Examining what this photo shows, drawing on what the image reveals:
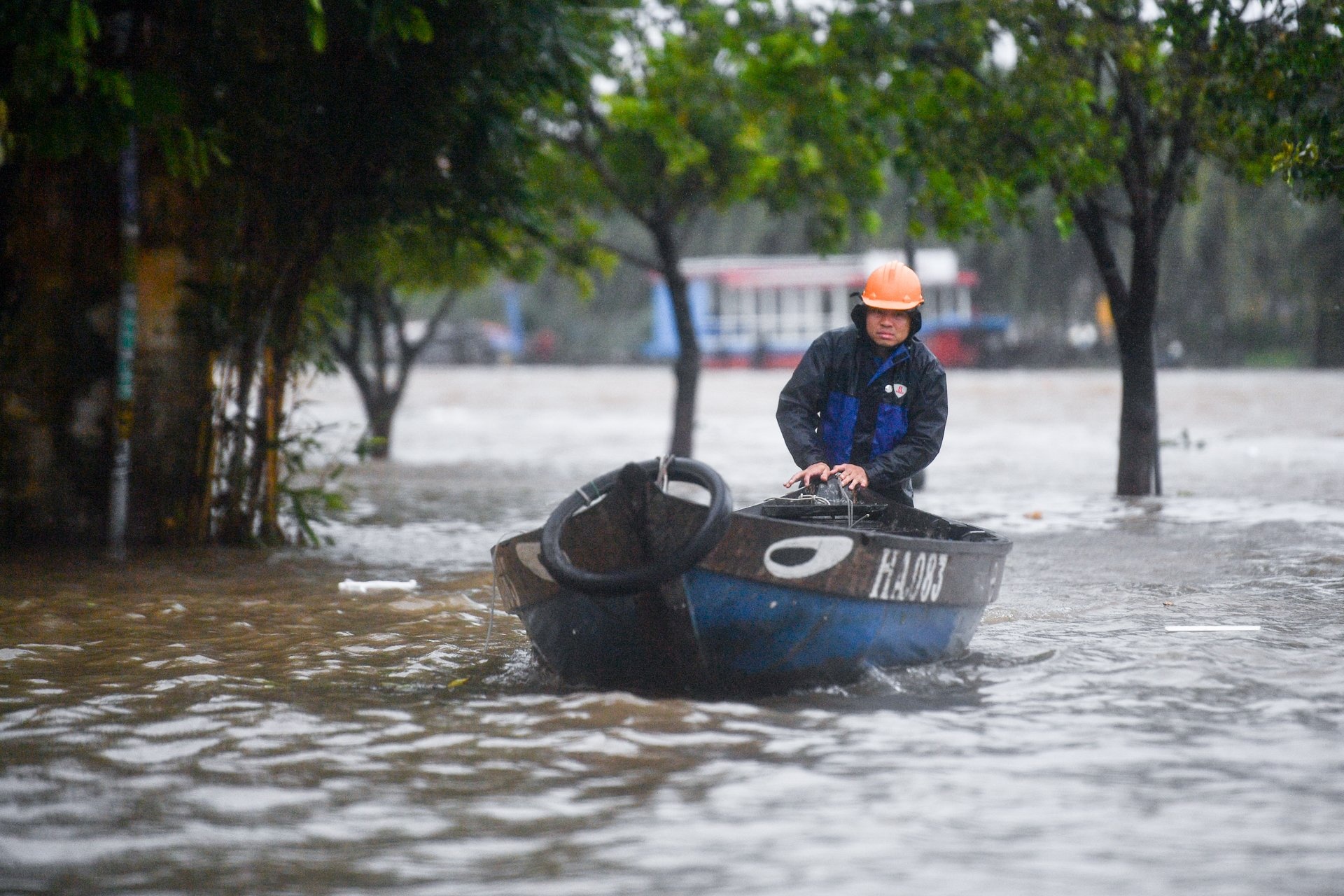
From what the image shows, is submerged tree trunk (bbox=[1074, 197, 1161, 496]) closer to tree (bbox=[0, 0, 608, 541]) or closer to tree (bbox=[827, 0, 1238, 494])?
tree (bbox=[827, 0, 1238, 494])

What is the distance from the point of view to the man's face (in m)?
7.88

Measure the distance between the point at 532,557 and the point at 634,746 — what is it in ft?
3.71

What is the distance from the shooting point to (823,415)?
8.09 meters

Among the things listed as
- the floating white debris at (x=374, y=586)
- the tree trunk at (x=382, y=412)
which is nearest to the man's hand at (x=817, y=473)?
the floating white debris at (x=374, y=586)

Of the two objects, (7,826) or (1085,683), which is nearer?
(7,826)

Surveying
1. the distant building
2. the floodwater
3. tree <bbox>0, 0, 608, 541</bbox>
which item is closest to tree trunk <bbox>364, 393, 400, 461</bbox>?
tree <bbox>0, 0, 608, 541</bbox>

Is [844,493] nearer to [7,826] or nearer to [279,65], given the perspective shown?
[7,826]

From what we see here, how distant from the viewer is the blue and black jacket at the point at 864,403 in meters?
7.82

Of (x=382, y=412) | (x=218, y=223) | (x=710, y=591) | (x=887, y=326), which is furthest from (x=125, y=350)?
(x=382, y=412)

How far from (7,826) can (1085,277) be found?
50.8 m

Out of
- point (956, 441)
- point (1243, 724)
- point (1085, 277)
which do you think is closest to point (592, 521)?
point (1243, 724)

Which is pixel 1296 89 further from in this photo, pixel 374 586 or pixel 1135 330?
pixel 374 586

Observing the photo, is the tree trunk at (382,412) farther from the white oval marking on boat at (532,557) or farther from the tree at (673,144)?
the white oval marking on boat at (532,557)

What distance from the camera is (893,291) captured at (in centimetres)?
784
